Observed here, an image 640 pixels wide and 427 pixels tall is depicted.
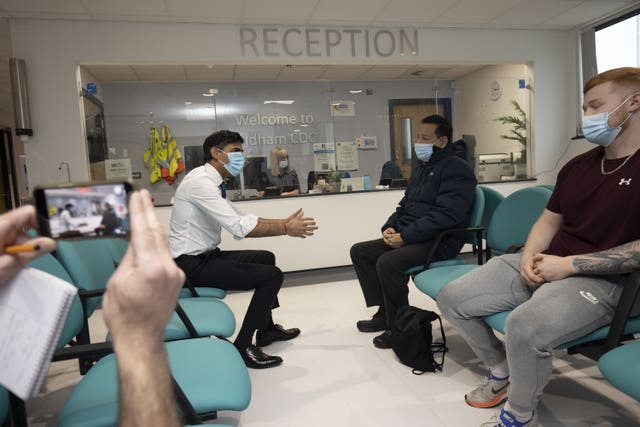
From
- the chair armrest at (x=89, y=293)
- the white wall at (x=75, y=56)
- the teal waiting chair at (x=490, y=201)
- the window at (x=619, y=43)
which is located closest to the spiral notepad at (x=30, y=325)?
the chair armrest at (x=89, y=293)

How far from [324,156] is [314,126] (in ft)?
1.29

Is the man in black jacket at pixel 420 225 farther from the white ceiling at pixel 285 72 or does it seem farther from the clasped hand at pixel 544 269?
the white ceiling at pixel 285 72

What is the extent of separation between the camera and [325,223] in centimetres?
478

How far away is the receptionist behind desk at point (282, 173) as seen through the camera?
16.7ft

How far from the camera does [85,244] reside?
2.06m

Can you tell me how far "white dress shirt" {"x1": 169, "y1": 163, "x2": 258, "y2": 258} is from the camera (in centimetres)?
256

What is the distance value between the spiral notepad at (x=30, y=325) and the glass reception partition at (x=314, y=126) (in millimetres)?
4378

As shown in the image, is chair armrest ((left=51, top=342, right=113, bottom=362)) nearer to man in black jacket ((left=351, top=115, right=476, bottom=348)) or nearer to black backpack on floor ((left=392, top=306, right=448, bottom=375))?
black backpack on floor ((left=392, top=306, right=448, bottom=375))

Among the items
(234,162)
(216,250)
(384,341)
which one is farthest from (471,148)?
(216,250)

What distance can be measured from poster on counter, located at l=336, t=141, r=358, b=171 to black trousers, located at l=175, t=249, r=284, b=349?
9.73 ft

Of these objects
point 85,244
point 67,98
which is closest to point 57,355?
point 85,244

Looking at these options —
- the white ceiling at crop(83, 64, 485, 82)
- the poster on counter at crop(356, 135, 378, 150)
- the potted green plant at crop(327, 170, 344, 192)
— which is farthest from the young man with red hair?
the white ceiling at crop(83, 64, 485, 82)

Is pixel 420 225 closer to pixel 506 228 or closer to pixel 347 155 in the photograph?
pixel 506 228

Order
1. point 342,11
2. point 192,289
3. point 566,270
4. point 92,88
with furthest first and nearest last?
point 92,88
point 342,11
point 192,289
point 566,270
